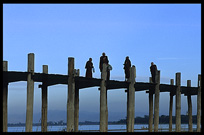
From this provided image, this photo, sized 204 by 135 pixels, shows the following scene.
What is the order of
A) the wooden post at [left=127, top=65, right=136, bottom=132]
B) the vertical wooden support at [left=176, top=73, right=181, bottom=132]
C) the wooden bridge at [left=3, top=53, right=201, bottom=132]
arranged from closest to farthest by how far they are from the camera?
the wooden bridge at [left=3, top=53, right=201, bottom=132] < the wooden post at [left=127, top=65, right=136, bottom=132] < the vertical wooden support at [left=176, top=73, right=181, bottom=132]

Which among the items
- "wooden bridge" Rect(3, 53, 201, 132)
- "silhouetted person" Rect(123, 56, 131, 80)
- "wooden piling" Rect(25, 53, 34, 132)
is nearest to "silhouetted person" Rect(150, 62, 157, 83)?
"wooden bridge" Rect(3, 53, 201, 132)

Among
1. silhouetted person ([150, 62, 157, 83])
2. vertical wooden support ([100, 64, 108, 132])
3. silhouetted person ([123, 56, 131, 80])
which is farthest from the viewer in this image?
silhouetted person ([150, 62, 157, 83])

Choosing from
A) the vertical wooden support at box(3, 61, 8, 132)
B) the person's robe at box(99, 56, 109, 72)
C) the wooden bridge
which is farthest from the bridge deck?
the person's robe at box(99, 56, 109, 72)

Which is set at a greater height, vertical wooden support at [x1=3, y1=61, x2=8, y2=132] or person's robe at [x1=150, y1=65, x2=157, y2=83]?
person's robe at [x1=150, y1=65, x2=157, y2=83]

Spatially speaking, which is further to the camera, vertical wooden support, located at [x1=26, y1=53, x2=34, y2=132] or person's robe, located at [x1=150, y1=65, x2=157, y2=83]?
person's robe, located at [x1=150, y1=65, x2=157, y2=83]

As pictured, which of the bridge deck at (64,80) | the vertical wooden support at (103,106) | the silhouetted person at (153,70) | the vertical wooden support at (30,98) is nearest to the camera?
the vertical wooden support at (30,98)

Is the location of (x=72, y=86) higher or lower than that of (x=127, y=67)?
lower

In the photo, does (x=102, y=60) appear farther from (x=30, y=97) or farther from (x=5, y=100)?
(x=5, y=100)

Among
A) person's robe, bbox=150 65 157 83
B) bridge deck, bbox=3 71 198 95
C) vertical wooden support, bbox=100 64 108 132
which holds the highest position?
person's robe, bbox=150 65 157 83

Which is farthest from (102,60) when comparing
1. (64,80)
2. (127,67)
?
(64,80)

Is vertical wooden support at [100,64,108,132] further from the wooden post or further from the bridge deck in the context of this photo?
the wooden post

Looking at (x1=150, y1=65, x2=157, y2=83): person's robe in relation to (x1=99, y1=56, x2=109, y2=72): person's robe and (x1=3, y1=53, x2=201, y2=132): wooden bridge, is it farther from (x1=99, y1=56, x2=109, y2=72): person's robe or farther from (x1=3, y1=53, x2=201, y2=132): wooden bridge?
(x1=99, y1=56, x2=109, y2=72): person's robe

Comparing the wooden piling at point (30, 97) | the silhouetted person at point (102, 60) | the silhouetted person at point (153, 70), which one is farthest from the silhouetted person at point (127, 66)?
the wooden piling at point (30, 97)

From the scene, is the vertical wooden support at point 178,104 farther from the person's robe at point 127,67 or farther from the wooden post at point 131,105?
the wooden post at point 131,105
